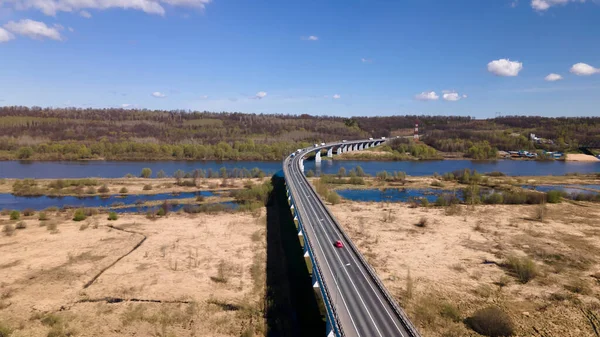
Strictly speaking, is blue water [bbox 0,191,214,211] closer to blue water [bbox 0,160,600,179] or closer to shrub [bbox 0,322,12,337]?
blue water [bbox 0,160,600,179]

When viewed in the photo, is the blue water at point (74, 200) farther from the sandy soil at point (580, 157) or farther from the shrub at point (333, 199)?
the sandy soil at point (580, 157)

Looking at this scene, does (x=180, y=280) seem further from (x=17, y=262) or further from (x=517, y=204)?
(x=517, y=204)

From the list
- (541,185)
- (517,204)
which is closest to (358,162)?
(541,185)

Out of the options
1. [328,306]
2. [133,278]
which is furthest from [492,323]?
[133,278]

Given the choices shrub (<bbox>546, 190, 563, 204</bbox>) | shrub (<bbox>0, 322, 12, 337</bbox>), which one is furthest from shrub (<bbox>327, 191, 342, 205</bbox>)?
shrub (<bbox>0, 322, 12, 337</bbox>)

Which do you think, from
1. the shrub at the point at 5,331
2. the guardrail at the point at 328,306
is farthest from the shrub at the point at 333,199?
the shrub at the point at 5,331

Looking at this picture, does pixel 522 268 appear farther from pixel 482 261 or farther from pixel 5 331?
pixel 5 331
